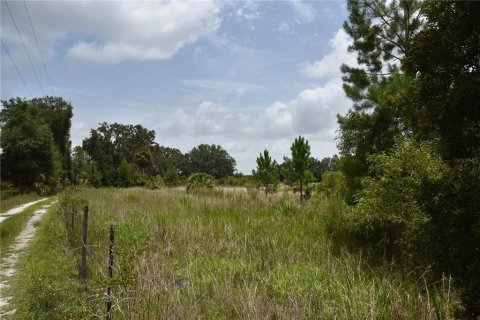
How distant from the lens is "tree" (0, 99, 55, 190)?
38.2 m

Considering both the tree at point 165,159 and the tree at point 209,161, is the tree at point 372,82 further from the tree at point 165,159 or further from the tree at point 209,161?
the tree at point 209,161

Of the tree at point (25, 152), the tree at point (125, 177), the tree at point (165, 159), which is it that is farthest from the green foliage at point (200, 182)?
the tree at point (165, 159)

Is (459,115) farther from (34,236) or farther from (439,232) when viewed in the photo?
(34,236)

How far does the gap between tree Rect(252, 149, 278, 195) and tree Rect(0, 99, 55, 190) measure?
70.5 feet

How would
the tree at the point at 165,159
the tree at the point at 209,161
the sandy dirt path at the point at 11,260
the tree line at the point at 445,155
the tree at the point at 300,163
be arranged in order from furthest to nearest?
the tree at the point at 209,161
the tree at the point at 165,159
the tree at the point at 300,163
the sandy dirt path at the point at 11,260
the tree line at the point at 445,155

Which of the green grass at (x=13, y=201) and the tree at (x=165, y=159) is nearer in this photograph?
the green grass at (x=13, y=201)

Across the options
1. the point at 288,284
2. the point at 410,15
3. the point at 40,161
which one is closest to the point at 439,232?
the point at 288,284

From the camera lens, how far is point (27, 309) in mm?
5887

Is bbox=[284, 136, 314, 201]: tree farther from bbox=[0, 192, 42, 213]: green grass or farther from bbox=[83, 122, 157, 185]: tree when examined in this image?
bbox=[83, 122, 157, 185]: tree

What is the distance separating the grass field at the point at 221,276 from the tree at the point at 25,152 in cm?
3028

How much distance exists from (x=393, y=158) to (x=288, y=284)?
3576 millimetres

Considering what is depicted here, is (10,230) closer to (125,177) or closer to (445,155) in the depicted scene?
(445,155)

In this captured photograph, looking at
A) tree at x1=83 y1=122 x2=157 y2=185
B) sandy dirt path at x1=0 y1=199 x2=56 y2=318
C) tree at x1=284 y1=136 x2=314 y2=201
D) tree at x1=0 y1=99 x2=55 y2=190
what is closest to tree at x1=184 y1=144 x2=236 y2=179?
tree at x1=83 y1=122 x2=157 y2=185

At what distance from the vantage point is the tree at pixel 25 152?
125 ft
